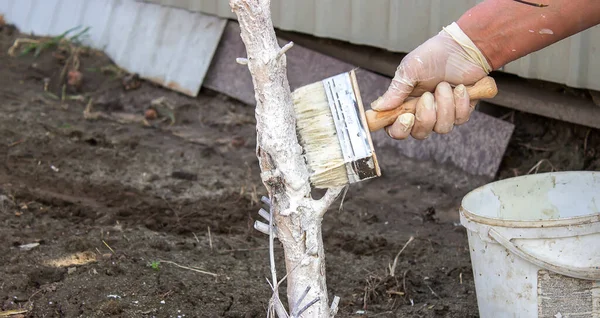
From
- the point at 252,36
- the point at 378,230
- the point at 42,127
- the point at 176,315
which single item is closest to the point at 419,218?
the point at 378,230

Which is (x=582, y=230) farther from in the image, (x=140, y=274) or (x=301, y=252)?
(x=140, y=274)

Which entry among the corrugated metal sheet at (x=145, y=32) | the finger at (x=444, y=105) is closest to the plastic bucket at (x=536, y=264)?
the finger at (x=444, y=105)

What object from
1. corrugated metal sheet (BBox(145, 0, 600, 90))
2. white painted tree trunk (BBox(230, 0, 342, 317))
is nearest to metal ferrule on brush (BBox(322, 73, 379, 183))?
white painted tree trunk (BBox(230, 0, 342, 317))

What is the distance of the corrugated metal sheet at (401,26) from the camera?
3846 mm

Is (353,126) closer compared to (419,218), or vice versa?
(353,126)

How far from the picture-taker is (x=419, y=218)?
403 centimetres

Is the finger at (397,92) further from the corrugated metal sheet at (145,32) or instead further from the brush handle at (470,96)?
the corrugated metal sheet at (145,32)

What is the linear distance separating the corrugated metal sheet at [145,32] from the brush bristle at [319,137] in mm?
3281

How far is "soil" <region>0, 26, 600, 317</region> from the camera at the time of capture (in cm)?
304

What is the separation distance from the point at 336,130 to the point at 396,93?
296 millimetres

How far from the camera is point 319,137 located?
95.0 inches

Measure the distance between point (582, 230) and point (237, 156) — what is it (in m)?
2.64

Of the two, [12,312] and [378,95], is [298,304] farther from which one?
[378,95]

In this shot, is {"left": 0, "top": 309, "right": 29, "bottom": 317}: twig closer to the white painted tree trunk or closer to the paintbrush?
the white painted tree trunk
